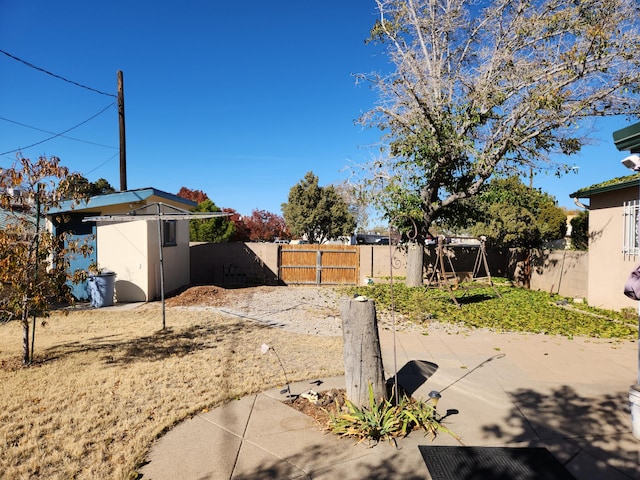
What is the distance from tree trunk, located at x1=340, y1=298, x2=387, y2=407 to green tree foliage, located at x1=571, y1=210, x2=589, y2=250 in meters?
13.8

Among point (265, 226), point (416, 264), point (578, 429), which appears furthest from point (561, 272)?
point (265, 226)

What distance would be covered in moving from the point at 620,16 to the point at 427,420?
1117cm

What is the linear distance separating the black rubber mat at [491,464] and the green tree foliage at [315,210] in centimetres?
2510

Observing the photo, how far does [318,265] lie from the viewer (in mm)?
14273

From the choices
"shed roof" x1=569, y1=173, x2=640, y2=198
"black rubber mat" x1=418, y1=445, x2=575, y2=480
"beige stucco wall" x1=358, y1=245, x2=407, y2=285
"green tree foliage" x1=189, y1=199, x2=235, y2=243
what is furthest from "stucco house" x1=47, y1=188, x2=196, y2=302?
"shed roof" x1=569, y1=173, x2=640, y2=198

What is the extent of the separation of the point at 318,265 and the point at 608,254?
890 cm

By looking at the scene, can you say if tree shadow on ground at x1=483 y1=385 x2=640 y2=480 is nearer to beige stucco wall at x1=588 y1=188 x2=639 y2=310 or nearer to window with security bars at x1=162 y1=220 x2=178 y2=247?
beige stucco wall at x1=588 y1=188 x2=639 y2=310

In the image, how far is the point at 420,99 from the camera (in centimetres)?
962

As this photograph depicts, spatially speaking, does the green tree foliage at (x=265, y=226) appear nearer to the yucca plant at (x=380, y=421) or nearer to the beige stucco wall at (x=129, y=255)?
the beige stucco wall at (x=129, y=255)

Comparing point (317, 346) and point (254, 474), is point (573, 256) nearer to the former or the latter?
point (317, 346)

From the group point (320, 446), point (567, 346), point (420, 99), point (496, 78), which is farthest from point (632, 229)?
point (320, 446)

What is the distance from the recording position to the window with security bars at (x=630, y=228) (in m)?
7.86

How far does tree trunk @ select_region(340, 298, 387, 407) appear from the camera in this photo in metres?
3.30

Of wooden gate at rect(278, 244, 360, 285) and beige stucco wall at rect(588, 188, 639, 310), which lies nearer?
beige stucco wall at rect(588, 188, 639, 310)
